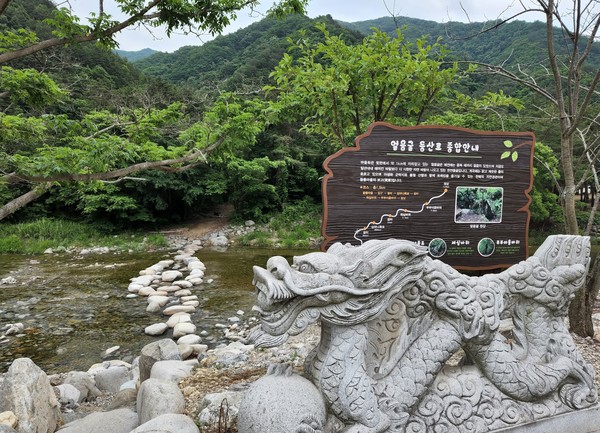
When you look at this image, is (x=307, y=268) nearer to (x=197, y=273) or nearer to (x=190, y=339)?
(x=190, y=339)

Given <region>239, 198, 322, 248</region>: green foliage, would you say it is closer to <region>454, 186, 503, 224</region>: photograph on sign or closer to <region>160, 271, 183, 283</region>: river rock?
<region>160, 271, 183, 283</region>: river rock

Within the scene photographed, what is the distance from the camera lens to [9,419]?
2.65 m

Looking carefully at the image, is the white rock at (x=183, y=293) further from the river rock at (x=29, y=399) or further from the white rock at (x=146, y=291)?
the river rock at (x=29, y=399)

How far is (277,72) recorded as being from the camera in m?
5.50

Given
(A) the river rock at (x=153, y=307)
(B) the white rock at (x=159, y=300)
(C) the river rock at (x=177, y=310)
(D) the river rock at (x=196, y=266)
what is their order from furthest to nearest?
(D) the river rock at (x=196, y=266) < (B) the white rock at (x=159, y=300) < (A) the river rock at (x=153, y=307) < (C) the river rock at (x=177, y=310)

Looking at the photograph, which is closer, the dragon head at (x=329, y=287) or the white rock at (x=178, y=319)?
the dragon head at (x=329, y=287)

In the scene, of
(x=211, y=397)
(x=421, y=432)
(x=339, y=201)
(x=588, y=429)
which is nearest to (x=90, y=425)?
(x=211, y=397)

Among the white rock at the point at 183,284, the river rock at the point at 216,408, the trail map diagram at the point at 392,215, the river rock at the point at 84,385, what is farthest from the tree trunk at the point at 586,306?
the white rock at the point at 183,284

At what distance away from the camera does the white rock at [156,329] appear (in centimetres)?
644

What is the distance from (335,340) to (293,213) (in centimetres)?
1577

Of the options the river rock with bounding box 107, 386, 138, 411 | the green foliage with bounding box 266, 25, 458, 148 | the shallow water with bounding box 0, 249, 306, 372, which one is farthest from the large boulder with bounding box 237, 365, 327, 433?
the shallow water with bounding box 0, 249, 306, 372

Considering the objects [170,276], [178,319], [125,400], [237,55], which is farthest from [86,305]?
[237,55]

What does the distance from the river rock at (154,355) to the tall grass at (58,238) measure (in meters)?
10.1

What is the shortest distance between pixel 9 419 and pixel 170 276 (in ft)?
23.6
